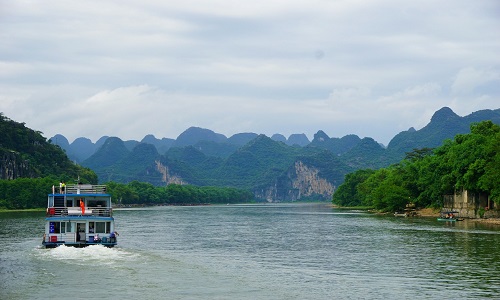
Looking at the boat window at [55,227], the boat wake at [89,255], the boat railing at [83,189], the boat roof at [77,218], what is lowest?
the boat wake at [89,255]

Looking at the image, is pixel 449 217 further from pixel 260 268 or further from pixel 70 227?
pixel 70 227

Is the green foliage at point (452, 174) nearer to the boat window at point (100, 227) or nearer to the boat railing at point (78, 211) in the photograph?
the boat railing at point (78, 211)

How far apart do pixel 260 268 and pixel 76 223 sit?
19805 millimetres

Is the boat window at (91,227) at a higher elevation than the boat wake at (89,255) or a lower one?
higher

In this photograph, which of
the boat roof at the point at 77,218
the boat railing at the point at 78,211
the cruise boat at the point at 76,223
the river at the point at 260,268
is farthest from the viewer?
the boat railing at the point at 78,211

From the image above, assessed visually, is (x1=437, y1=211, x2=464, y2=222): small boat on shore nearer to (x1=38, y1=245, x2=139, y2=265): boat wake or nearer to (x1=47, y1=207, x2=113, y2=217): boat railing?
(x1=47, y1=207, x2=113, y2=217): boat railing

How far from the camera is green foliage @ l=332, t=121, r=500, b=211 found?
102 m

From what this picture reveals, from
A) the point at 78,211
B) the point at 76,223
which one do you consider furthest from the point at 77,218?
the point at 78,211

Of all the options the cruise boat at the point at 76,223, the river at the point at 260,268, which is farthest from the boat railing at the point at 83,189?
the river at the point at 260,268

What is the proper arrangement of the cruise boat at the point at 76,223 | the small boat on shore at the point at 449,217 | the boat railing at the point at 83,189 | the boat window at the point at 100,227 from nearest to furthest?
the cruise boat at the point at 76,223, the boat window at the point at 100,227, the boat railing at the point at 83,189, the small boat on shore at the point at 449,217

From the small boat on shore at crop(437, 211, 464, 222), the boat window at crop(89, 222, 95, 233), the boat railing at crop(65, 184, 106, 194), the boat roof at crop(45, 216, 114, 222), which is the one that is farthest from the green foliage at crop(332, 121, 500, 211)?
the boat window at crop(89, 222, 95, 233)

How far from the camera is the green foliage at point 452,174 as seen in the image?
10169 centimetres

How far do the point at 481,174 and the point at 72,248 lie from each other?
72.2 metres

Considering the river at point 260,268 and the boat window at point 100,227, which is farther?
the boat window at point 100,227
